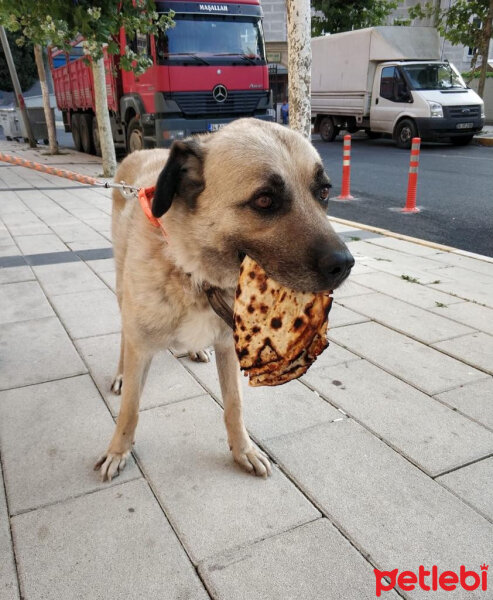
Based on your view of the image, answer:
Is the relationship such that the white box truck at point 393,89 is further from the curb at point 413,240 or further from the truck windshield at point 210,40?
the curb at point 413,240

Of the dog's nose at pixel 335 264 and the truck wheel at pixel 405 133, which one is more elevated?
the dog's nose at pixel 335 264

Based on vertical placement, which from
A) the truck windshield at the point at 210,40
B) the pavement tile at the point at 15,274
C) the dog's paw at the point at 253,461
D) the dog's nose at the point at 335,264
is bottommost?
the pavement tile at the point at 15,274

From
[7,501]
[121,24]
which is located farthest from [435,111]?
[7,501]

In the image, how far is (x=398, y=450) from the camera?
2.58m

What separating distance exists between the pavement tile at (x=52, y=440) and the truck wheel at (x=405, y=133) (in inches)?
655

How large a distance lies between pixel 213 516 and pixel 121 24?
10.1 meters

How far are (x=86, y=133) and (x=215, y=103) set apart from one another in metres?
8.20

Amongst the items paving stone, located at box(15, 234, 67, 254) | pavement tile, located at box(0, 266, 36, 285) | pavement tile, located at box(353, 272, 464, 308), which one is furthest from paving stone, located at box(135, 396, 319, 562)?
paving stone, located at box(15, 234, 67, 254)

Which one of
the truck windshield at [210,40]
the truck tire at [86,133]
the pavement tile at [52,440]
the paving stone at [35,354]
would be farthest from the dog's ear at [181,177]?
the truck tire at [86,133]

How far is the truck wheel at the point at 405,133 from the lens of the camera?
17156 mm

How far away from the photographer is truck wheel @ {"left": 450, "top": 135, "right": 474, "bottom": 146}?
58.3 ft

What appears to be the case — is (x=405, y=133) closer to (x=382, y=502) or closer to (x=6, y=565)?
(x=382, y=502)

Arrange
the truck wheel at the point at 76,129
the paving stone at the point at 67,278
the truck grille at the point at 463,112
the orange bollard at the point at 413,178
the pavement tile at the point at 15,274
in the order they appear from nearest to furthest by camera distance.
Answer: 1. the paving stone at the point at 67,278
2. the pavement tile at the point at 15,274
3. the orange bollard at the point at 413,178
4. the truck grille at the point at 463,112
5. the truck wheel at the point at 76,129

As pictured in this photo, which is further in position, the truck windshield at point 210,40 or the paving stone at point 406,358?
the truck windshield at point 210,40
